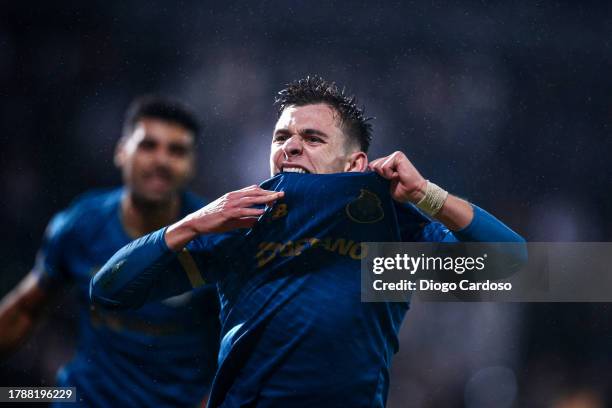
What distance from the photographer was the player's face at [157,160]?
2328 mm

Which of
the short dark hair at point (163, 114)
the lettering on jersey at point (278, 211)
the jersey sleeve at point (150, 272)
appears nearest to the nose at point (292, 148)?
the lettering on jersey at point (278, 211)

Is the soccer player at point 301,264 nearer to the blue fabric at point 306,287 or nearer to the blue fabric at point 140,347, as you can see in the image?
the blue fabric at point 306,287

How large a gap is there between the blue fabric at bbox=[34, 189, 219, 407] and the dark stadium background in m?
0.69

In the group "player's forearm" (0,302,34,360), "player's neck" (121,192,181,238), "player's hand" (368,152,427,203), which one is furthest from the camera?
"player's forearm" (0,302,34,360)

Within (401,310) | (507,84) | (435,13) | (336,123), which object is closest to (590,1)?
(507,84)

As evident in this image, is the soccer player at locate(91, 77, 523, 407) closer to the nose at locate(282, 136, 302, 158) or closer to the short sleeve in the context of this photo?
the nose at locate(282, 136, 302, 158)

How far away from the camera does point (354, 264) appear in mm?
1623

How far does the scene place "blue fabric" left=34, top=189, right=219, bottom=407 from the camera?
2164 mm

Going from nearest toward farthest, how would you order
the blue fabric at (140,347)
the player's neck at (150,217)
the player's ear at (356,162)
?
1. the player's ear at (356,162)
2. the blue fabric at (140,347)
3. the player's neck at (150,217)

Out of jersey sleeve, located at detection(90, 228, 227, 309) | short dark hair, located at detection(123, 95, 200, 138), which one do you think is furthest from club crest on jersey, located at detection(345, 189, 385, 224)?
short dark hair, located at detection(123, 95, 200, 138)

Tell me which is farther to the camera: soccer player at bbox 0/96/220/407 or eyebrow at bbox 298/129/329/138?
soccer player at bbox 0/96/220/407

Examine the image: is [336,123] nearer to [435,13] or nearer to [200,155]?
[200,155]

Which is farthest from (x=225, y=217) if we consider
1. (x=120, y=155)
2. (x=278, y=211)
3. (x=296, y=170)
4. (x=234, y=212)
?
(x=120, y=155)

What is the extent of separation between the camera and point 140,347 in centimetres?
217
